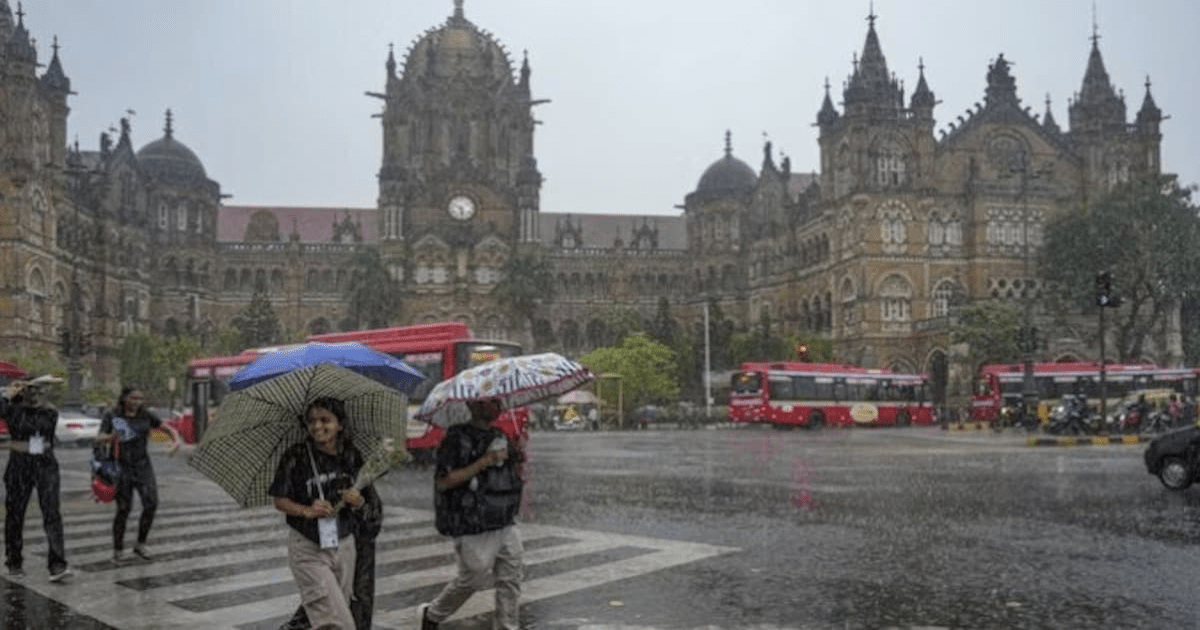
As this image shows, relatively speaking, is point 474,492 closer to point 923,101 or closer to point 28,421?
point 28,421

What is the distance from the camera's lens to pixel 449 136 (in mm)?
83875

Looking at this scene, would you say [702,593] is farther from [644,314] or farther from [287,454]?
[644,314]

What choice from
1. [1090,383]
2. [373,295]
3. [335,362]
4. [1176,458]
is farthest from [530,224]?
[335,362]

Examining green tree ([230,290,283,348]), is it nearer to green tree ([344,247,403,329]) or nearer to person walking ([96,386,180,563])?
green tree ([344,247,403,329])

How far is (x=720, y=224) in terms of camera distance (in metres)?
84.2

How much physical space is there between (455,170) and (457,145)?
10.6ft

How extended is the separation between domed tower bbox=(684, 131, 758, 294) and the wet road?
59572mm

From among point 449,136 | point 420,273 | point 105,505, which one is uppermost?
point 449,136

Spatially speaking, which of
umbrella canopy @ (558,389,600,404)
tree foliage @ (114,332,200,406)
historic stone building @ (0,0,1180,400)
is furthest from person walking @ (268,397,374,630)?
tree foliage @ (114,332,200,406)

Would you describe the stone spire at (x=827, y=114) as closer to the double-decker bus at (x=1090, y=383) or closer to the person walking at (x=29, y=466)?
the double-decker bus at (x=1090, y=383)

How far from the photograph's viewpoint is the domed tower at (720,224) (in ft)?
273

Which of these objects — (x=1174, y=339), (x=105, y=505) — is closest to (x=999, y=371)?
(x=1174, y=339)

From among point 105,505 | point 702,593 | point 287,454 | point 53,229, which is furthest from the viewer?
point 53,229

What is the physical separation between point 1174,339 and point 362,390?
65.7 metres
